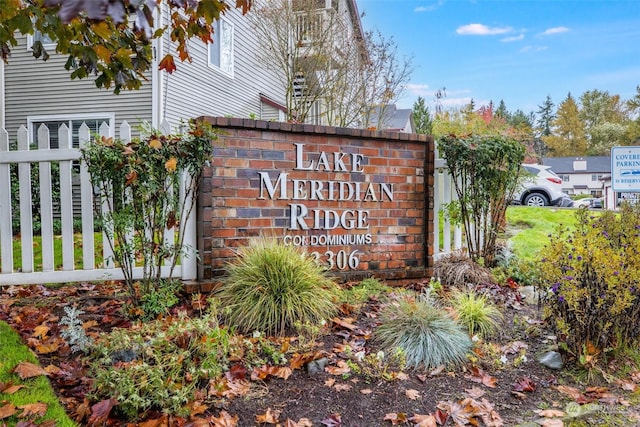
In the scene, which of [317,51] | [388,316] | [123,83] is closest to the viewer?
[388,316]

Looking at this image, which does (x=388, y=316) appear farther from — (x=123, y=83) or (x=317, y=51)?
(x=317, y=51)

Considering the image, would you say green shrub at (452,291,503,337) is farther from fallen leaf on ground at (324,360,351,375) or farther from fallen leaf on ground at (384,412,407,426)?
fallen leaf on ground at (384,412,407,426)

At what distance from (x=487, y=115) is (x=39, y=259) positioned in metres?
22.8

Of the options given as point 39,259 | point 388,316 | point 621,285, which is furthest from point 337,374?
point 39,259

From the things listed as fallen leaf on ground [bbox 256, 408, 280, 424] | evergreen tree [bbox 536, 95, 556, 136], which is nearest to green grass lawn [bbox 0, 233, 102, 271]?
fallen leaf on ground [bbox 256, 408, 280, 424]

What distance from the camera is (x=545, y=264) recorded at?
2951mm

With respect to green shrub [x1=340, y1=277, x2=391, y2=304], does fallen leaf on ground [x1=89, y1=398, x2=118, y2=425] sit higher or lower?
lower

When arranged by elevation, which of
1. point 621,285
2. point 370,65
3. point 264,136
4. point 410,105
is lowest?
point 621,285

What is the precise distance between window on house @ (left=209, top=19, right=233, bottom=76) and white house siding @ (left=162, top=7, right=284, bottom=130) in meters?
0.16

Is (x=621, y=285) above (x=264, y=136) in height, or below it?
below

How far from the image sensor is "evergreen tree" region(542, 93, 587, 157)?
41.8 meters

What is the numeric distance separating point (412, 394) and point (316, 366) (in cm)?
56

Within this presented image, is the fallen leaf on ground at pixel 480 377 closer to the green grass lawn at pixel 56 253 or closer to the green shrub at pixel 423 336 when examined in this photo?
the green shrub at pixel 423 336

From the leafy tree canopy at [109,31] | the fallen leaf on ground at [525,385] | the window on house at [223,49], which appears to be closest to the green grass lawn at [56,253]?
the leafy tree canopy at [109,31]
